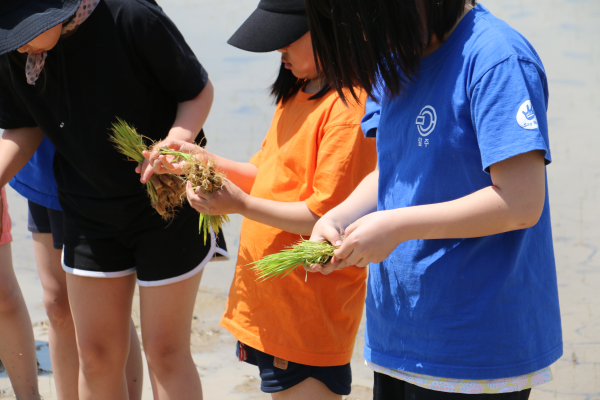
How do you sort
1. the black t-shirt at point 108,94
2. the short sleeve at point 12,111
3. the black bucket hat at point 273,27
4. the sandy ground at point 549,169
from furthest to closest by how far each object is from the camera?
the sandy ground at point 549,169, the short sleeve at point 12,111, the black t-shirt at point 108,94, the black bucket hat at point 273,27

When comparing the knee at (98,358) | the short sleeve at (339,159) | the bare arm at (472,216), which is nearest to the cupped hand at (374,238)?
the bare arm at (472,216)

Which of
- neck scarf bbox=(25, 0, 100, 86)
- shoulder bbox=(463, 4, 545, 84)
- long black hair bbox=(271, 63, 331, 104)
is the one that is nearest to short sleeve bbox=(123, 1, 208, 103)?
neck scarf bbox=(25, 0, 100, 86)

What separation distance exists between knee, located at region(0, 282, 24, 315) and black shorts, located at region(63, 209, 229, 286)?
0.75 m

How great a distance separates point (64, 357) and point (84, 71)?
4.64ft

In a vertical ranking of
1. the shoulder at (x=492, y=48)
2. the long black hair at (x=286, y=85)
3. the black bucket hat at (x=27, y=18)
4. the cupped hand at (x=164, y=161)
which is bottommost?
the cupped hand at (x=164, y=161)

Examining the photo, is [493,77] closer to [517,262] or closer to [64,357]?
[517,262]

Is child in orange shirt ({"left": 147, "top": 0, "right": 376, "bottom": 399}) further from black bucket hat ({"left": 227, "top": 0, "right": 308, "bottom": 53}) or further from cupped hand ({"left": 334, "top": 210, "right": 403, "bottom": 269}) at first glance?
cupped hand ({"left": 334, "top": 210, "right": 403, "bottom": 269})

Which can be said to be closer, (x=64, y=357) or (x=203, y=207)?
(x=203, y=207)

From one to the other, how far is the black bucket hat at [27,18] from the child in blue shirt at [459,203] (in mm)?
1043

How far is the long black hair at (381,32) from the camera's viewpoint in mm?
1390

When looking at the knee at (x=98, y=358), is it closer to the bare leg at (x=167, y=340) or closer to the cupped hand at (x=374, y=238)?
the bare leg at (x=167, y=340)

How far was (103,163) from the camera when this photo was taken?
2.35m

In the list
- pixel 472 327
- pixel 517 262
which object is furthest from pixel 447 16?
pixel 472 327

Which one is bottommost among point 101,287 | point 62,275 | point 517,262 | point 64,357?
point 64,357
